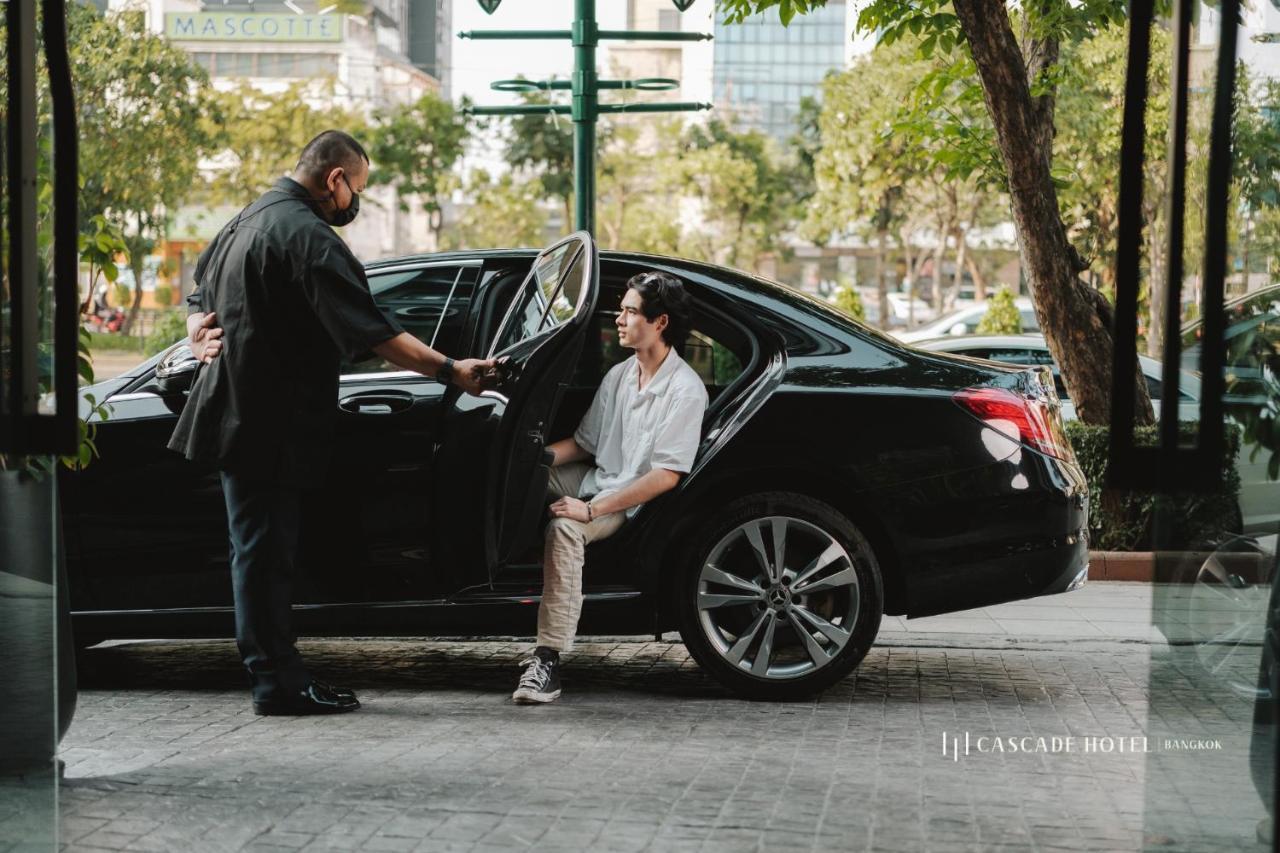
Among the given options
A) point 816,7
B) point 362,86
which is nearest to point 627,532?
point 816,7

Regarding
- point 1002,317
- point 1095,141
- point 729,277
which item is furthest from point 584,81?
point 1095,141

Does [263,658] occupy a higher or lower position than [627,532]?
lower

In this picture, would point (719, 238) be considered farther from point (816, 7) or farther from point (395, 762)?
point (395, 762)

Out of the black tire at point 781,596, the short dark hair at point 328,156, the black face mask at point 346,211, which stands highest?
the short dark hair at point 328,156

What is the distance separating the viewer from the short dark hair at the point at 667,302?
598cm

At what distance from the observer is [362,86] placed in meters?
67.7

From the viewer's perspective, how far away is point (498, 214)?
56.2 meters

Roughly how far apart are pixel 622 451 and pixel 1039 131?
5689mm

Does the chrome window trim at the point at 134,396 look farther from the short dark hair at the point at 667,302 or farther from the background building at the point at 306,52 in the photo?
the background building at the point at 306,52

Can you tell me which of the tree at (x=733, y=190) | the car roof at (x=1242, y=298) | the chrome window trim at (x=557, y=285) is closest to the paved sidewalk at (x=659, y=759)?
the car roof at (x=1242, y=298)

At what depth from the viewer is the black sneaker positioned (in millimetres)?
5812

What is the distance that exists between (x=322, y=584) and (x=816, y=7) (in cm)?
638

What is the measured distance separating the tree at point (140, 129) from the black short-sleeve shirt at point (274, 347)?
91.7 ft

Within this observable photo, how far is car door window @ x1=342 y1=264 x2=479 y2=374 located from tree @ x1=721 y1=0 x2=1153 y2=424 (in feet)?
15.9
